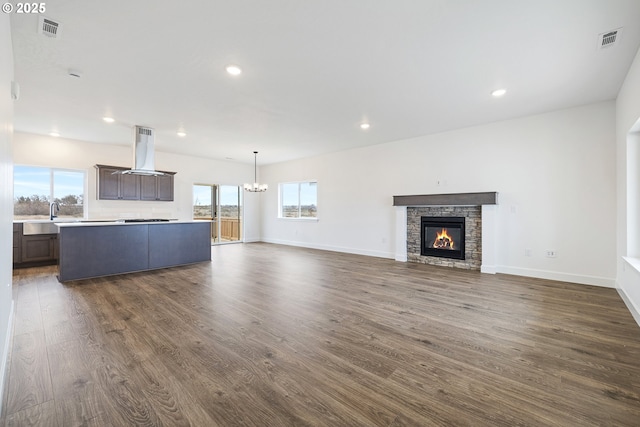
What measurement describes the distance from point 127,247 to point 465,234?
6.45m

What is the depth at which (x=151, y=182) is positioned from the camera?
24.8 ft

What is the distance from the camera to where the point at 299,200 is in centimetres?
925

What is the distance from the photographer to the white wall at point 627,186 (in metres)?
3.09

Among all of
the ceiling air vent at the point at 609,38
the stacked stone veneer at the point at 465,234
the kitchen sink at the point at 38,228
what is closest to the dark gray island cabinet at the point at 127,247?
the kitchen sink at the point at 38,228

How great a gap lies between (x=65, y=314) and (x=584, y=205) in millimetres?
7189

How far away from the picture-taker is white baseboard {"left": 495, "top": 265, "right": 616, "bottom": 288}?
14.0ft

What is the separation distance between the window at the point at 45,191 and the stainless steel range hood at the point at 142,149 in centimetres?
229

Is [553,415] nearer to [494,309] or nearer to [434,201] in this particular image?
[494,309]

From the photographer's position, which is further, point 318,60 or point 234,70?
point 234,70

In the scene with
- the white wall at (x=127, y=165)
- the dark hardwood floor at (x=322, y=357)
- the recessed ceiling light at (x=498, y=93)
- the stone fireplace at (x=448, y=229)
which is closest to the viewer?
the dark hardwood floor at (x=322, y=357)

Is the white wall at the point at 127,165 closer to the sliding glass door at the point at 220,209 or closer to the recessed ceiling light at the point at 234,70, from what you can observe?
the sliding glass door at the point at 220,209

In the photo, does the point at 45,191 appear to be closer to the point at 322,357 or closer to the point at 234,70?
the point at 234,70

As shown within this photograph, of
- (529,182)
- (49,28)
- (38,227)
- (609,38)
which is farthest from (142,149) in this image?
(529,182)

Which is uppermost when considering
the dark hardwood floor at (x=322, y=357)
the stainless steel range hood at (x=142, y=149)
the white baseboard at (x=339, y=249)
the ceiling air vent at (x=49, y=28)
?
the ceiling air vent at (x=49, y=28)
